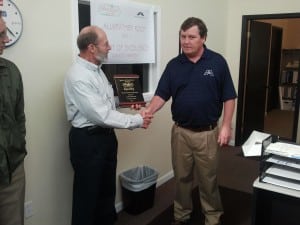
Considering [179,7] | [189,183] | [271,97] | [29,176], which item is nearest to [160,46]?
[179,7]

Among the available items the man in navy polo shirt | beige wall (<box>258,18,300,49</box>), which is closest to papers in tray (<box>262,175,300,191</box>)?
the man in navy polo shirt

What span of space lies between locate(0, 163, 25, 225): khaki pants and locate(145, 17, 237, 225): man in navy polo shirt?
1063mm

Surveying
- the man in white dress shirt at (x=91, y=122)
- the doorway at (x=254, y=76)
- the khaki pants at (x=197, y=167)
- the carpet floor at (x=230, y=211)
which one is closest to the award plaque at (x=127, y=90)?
the man in white dress shirt at (x=91, y=122)

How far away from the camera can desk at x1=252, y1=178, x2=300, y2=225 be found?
1.50 m

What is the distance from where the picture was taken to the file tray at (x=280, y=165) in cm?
153

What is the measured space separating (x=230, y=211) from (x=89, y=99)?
1.66m

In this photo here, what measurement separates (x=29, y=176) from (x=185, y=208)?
121 cm

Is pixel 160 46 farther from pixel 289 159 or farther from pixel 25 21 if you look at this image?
Answer: pixel 289 159

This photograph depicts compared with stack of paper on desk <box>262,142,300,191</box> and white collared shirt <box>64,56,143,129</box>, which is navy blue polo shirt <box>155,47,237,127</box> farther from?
stack of paper on desk <box>262,142,300,191</box>

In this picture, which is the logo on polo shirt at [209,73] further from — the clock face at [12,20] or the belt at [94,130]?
the clock face at [12,20]

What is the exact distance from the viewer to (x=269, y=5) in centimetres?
420

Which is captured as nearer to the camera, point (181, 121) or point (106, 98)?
point (106, 98)

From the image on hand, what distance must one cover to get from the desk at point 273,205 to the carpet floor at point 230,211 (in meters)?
0.69

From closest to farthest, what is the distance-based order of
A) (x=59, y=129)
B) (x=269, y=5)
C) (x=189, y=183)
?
(x=59, y=129) < (x=189, y=183) < (x=269, y=5)
